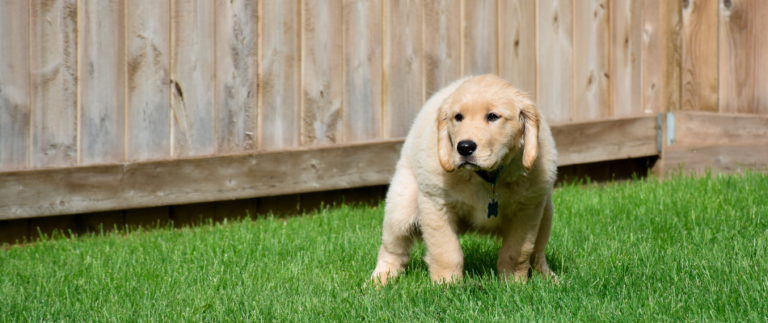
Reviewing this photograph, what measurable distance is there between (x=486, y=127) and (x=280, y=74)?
246 cm

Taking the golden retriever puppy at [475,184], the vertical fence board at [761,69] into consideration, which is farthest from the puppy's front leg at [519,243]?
the vertical fence board at [761,69]

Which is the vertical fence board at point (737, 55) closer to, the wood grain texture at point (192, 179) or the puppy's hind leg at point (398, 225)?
the wood grain texture at point (192, 179)

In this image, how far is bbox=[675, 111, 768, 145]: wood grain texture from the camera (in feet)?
20.4

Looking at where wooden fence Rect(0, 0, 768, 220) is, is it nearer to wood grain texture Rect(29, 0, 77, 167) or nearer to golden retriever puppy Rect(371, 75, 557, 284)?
wood grain texture Rect(29, 0, 77, 167)

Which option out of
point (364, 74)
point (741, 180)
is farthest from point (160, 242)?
point (741, 180)

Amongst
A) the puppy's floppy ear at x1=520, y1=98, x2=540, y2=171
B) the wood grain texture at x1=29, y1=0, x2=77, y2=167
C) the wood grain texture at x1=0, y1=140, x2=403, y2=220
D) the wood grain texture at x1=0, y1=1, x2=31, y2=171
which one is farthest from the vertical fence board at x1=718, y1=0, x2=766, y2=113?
the wood grain texture at x1=0, y1=1, x2=31, y2=171

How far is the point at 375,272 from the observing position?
378 centimetres

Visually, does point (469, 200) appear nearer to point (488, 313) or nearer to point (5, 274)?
point (488, 313)

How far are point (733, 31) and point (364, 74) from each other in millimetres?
3350

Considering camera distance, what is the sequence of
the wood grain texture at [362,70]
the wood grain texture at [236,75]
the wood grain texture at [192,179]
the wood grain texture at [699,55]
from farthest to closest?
the wood grain texture at [699,55] → the wood grain texture at [362,70] → the wood grain texture at [236,75] → the wood grain texture at [192,179]

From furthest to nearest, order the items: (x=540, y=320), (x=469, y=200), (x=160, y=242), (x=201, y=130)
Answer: (x=201, y=130)
(x=160, y=242)
(x=469, y=200)
(x=540, y=320)

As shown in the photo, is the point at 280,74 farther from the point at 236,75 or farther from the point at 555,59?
the point at 555,59

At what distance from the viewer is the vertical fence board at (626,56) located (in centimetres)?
616

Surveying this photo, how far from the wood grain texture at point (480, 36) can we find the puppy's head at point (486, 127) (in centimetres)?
244
